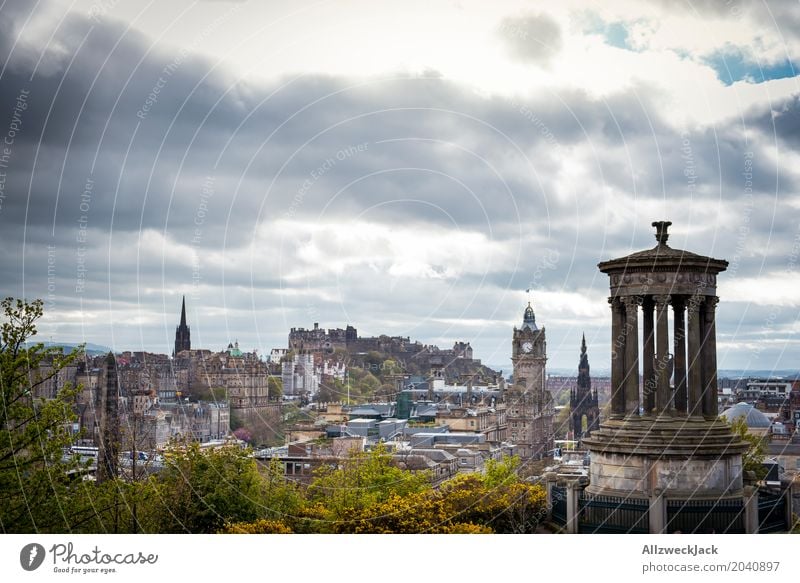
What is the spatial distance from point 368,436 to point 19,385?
3646 inches

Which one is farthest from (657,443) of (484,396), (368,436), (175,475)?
(484,396)

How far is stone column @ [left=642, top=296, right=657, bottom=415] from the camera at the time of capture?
25453 millimetres

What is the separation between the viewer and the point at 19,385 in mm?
22875

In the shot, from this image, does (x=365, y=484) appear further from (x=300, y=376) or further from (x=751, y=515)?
(x=300, y=376)

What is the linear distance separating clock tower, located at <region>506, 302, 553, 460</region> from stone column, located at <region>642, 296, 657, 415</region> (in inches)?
4512

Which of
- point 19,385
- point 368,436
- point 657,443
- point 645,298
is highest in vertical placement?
point 645,298

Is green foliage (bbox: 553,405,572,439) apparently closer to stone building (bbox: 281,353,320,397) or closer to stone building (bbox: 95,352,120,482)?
stone building (bbox: 281,353,320,397)

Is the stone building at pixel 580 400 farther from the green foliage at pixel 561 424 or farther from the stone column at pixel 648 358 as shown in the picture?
the stone column at pixel 648 358

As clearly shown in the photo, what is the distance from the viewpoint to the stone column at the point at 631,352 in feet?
80.0

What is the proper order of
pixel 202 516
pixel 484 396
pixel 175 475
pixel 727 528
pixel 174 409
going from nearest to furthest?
1. pixel 727 528
2. pixel 202 516
3. pixel 175 475
4. pixel 174 409
5. pixel 484 396

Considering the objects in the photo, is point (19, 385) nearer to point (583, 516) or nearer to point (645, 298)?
point (583, 516)

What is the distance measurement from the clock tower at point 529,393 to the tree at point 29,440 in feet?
395

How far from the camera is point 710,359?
24.6 m

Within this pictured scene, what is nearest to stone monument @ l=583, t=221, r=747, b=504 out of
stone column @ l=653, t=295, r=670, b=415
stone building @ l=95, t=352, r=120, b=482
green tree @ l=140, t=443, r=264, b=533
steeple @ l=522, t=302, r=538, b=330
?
stone column @ l=653, t=295, r=670, b=415
